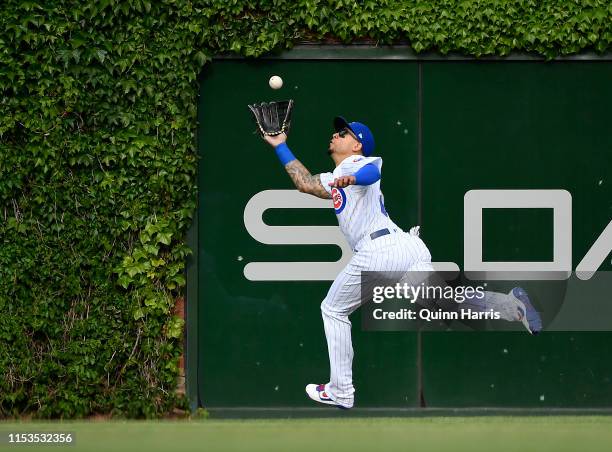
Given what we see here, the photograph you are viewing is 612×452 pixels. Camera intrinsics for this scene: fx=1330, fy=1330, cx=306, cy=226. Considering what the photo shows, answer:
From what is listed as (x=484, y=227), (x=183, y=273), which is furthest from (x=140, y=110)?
(x=484, y=227)

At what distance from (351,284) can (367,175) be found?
94 cm

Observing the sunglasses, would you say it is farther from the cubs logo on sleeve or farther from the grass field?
the grass field

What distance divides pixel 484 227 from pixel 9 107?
13.3 feet

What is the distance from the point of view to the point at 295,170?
9.73 meters

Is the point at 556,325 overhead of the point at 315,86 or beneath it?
beneath

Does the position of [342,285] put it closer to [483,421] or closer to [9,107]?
[483,421]

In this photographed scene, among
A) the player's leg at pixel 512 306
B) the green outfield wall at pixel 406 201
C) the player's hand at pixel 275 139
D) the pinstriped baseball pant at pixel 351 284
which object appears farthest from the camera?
the green outfield wall at pixel 406 201

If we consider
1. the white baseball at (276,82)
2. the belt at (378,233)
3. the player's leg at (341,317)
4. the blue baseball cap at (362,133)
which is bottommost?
the player's leg at (341,317)

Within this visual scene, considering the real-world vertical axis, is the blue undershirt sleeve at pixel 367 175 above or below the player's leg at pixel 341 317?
above

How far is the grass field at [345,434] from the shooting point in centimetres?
898

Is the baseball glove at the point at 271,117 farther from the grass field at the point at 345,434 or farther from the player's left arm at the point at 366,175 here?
the grass field at the point at 345,434

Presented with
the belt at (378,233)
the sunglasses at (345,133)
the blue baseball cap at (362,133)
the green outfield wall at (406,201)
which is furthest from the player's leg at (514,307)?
the sunglasses at (345,133)

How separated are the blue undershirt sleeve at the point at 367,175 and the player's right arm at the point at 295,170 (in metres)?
0.39

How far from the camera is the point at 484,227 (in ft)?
36.6
